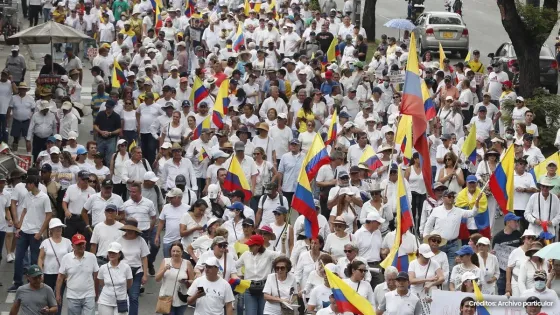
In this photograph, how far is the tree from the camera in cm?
2962

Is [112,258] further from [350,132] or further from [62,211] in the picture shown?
[350,132]

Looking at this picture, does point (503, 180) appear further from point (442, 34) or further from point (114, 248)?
point (442, 34)

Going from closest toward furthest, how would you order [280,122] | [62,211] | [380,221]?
1. [380,221]
2. [62,211]
3. [280,122]

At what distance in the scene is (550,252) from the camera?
17.0m

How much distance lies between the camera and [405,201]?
18.2 metres

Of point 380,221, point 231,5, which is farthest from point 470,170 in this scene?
point 231,5

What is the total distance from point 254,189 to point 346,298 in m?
6.11

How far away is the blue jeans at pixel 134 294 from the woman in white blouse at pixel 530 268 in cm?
443

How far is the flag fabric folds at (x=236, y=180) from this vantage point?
21.1 meters

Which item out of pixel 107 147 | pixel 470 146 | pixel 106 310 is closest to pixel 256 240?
pixel 106 310

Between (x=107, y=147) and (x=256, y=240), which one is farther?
(x=107, y=147)

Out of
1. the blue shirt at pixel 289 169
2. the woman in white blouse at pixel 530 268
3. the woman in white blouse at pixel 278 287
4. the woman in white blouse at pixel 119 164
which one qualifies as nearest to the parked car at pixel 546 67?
the blue shirt at pixel 289 169

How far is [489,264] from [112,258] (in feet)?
14.4

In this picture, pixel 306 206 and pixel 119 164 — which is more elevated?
pixel 306 206
